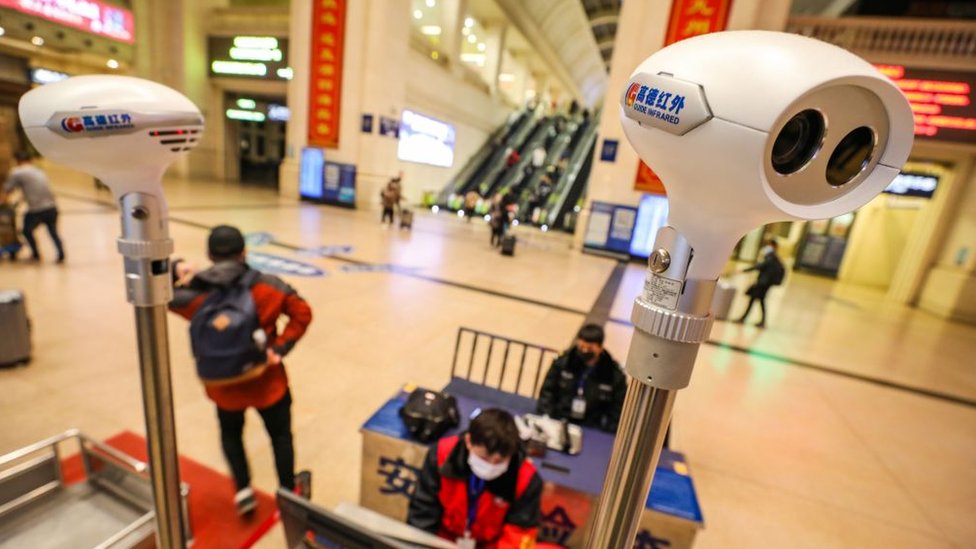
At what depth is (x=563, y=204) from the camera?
57.5 ft

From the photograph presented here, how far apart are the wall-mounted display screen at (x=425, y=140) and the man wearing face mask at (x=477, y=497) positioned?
15.7 m

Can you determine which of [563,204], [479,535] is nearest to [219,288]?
[479,535]

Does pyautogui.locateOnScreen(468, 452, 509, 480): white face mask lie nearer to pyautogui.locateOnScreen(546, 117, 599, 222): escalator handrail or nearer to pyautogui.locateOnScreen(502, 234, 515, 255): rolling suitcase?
pyautogui.locateOnScreen(502, 234, 515, 255): rolling suitcase

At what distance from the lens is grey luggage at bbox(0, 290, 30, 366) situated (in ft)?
10.9

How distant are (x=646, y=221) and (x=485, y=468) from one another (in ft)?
35.9

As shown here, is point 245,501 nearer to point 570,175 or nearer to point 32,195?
point 32,195

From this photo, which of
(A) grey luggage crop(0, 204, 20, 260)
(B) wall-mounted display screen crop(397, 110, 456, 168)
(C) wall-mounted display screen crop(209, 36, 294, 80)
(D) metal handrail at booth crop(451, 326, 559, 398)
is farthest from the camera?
(C) wall-mounted display screen crop(209, 36, 294, 80)

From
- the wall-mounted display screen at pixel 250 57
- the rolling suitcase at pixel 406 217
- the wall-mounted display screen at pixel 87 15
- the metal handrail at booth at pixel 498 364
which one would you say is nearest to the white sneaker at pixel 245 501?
the metal handrail at booth at pixel 498 364

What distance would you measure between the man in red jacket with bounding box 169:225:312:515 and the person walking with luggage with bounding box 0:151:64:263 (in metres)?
5.51

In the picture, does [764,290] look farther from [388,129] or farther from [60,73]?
[60,73]

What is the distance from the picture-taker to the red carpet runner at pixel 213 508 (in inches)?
88.3

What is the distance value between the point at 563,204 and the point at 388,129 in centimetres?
728

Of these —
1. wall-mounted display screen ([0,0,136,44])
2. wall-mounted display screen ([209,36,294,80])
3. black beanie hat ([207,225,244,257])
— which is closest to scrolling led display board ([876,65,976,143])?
black beanie hat ([207,225,244,257])

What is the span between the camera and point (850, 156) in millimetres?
552
